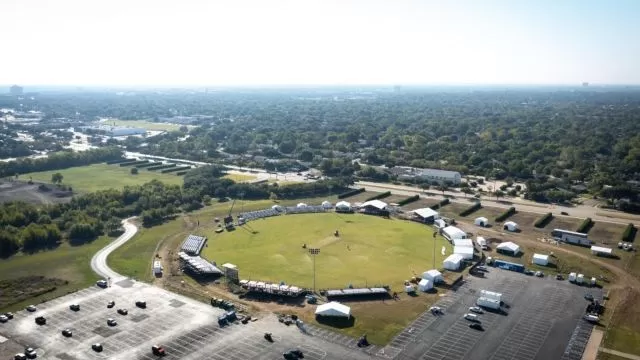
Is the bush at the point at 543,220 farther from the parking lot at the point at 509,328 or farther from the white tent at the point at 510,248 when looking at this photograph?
the parking lot at the point at 509,328

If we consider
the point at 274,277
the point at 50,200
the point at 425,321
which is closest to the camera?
the point at 425,321

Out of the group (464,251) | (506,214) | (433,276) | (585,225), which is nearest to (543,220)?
(506,214)

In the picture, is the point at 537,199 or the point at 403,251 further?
the point at 537,199

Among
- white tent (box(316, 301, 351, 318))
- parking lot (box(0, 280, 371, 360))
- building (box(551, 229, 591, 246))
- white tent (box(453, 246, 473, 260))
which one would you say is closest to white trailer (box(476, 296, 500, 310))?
white tent (box(453, 246, 473, 260))

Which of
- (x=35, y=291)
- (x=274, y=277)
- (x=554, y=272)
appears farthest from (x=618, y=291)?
(x=35, y=291)

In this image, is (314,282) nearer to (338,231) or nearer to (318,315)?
(318,315)

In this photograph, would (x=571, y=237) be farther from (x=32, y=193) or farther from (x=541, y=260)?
(x=32, y=193)

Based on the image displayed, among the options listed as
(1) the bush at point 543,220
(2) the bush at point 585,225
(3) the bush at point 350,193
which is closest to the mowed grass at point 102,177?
(3) the bush at point 350,193
